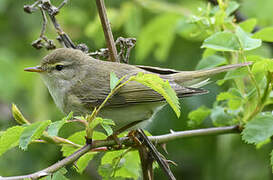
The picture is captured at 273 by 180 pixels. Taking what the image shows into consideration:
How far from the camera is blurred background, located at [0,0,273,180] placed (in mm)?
3990

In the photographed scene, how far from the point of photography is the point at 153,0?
4297 mm

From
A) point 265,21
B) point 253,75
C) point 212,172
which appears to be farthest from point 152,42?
point 253,75

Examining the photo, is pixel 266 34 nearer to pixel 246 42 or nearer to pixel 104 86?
pixel 246 42

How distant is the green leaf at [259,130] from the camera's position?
2232 millimetres

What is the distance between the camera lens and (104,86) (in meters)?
3.12

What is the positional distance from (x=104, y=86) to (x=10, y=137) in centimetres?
126

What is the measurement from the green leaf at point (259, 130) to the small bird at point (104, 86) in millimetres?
473

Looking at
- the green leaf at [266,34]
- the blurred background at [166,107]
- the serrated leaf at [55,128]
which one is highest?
the green leaf at [266,34]

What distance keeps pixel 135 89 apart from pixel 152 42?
3.94 feet

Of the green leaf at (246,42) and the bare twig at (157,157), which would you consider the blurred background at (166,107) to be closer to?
the green leaf at (246,42)

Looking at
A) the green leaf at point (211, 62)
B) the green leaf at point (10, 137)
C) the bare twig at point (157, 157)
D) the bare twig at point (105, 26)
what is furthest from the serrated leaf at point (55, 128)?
the green leaf at point (211, 62)

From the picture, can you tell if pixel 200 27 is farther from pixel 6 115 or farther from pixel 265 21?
pixel 6 115

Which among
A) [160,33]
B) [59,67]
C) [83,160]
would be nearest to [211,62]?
[83,160]

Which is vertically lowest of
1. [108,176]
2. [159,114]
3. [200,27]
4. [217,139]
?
[217,139]
